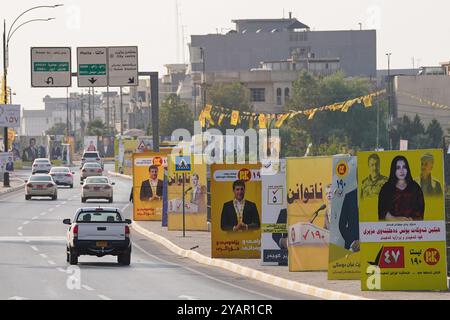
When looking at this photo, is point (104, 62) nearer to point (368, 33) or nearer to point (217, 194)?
point (217, 194)

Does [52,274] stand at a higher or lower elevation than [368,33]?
lower

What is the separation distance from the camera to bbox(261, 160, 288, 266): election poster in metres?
33.4

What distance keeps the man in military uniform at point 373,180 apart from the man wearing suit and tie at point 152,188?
101 ft

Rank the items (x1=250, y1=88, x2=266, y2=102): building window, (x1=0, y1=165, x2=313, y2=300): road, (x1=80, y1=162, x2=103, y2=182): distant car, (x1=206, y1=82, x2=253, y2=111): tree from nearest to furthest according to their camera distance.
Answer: (x1=0, y1=165, x2=313, y2=300): road
(x1=80, y1=162, x2=103, y2=182): distant car
(x1=206, y1=82, x2=253, y2=111): tree
(x1=250, y1=88, x2=266, y2=102): building window

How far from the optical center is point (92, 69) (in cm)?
6112

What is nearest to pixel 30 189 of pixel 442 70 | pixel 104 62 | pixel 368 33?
pixel 104 62

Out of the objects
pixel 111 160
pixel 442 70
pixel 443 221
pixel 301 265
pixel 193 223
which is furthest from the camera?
pixel 111 160

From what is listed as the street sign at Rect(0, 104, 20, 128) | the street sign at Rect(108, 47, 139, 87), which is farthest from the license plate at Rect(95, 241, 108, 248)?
the street sign at Rect(0, 104, 20, 128)

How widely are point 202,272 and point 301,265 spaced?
114 inches

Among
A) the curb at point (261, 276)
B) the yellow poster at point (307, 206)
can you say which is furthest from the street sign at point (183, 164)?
the yellow poster at point (307, 206)

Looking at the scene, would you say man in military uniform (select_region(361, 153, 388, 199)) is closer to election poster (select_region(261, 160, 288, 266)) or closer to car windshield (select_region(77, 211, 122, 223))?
election poster (select_region(261, 160, 288, 266))

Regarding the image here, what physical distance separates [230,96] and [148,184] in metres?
96.8

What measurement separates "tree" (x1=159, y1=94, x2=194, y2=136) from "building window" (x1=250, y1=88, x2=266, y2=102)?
12458 mm

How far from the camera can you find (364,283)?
26375mm
